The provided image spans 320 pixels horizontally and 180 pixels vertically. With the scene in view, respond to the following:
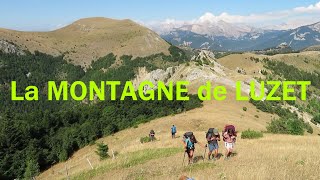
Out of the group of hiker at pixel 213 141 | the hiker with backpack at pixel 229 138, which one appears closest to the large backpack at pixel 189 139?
the group of hiker at pixel 213 141

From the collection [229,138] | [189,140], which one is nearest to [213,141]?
[229,138]

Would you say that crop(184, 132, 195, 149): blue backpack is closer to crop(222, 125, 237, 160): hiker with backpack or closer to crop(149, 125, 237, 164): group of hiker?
crop(149, 125, 237, 164): group of hiker

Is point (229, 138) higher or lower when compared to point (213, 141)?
higher

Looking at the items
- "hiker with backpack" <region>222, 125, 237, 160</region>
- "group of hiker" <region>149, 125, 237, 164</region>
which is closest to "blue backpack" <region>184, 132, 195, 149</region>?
"group of hiker" <region>149, 125, 237, 164</region>

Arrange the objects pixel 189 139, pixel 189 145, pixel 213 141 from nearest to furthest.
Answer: pixel 189 145 < pixel 189 139 < pixel 213 141

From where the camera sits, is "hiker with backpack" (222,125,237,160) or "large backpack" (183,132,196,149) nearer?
"large backpack" (183,132,196,149)

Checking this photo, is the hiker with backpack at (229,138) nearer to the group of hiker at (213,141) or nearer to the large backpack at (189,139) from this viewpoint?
the group of hiker at (213,141)

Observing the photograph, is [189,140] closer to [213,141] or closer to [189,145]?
[189,145]

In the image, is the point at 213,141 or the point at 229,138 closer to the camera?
the point at 229,138

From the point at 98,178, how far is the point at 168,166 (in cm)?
457

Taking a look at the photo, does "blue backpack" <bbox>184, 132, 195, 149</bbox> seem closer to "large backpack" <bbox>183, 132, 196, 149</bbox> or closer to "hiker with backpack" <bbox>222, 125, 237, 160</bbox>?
"large backpack" <bbox>183, 132, 196, 149</bbox>

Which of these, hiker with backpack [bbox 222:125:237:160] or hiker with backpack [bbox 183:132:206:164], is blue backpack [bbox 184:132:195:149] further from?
hiker with backpack [bbox 222:125:237:160]

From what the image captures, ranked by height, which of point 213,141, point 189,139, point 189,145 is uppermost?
point 189,139

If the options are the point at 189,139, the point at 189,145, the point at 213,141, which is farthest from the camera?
the point at 213,141
